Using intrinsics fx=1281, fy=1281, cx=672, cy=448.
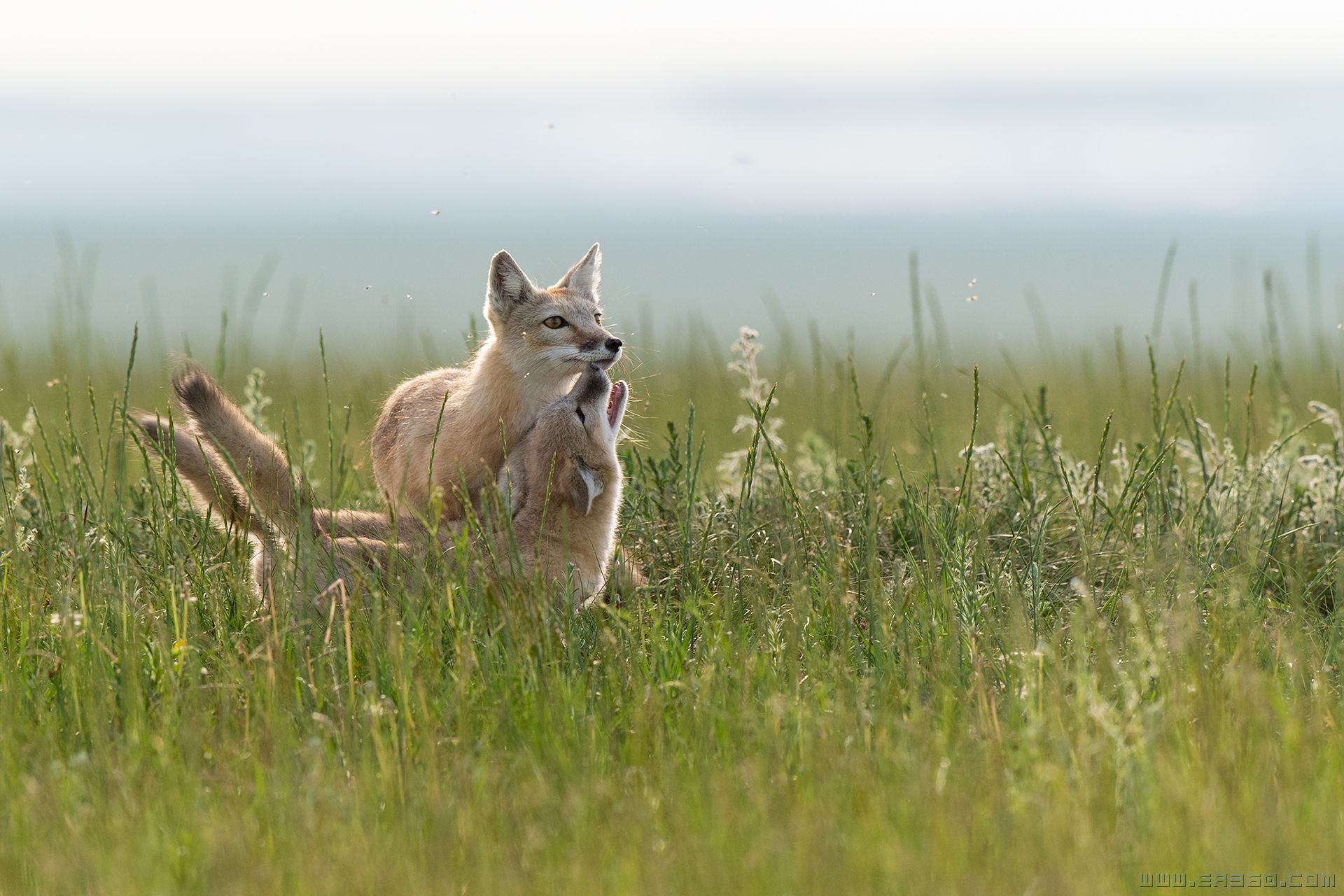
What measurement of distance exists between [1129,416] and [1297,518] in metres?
0.91

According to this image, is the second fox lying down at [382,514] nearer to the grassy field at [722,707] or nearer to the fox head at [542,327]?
the grassy field at [722,707]

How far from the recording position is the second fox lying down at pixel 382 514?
15.8 feet

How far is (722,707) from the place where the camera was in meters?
3.80

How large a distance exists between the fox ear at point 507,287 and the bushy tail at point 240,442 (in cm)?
184

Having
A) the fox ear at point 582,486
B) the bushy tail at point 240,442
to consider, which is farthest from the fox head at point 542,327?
the bushy tail at point 240,442

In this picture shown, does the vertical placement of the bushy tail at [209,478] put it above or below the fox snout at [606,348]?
below

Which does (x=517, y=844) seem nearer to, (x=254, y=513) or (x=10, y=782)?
(x=10, y=782)

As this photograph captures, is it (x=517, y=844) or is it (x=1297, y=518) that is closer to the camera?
(x=517, y=844)

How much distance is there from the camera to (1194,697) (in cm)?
368

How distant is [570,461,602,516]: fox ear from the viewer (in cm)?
541

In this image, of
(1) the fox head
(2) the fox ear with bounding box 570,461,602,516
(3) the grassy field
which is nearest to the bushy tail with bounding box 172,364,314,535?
(3) the grassy field

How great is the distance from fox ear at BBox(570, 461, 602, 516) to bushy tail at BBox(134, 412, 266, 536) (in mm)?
1256

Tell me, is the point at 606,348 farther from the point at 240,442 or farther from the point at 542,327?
the point at 240,442

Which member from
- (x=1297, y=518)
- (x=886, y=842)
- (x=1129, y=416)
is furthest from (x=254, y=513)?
(x=1297, y=518)
